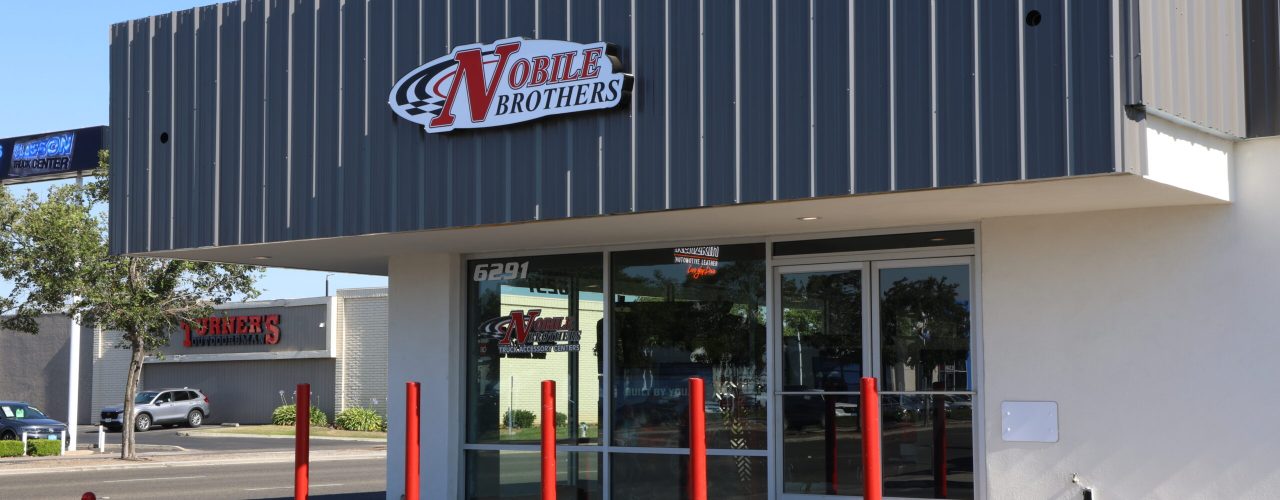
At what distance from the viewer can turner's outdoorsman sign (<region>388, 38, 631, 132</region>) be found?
11188 millimetres

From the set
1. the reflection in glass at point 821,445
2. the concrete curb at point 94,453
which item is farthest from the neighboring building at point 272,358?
the reflection in glass at point 821,445

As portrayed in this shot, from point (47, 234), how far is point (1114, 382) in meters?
24.1

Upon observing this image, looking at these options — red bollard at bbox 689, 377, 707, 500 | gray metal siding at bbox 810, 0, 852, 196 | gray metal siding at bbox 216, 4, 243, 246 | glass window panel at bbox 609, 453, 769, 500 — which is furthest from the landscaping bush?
red bollard at bbox 689, 377, 707, 500

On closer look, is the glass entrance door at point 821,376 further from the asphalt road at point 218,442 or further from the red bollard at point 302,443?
the asphalt road at point 218,442

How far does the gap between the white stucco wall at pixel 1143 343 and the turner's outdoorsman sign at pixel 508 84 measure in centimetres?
353

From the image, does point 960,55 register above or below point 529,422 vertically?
above

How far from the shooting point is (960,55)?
9.52 m

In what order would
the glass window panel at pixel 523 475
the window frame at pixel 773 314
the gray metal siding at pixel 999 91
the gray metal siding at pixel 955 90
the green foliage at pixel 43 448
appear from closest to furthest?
the gray metal siding at pixel 999 91, the gray metal siding at pixel 955 90, the window frame at pixel 773 314, the glass window panel at pixel 523 475, the green foliage at pixel 43 448

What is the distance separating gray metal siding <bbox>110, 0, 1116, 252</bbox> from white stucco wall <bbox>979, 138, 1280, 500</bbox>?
6.34 ft

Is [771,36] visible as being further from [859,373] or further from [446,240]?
[446,240]

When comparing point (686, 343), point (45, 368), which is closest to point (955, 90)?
point (686, 343)

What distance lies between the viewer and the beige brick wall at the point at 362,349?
4509cm

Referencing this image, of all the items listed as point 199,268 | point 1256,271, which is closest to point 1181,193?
point 1256,271

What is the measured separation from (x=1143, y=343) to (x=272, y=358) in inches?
1633
